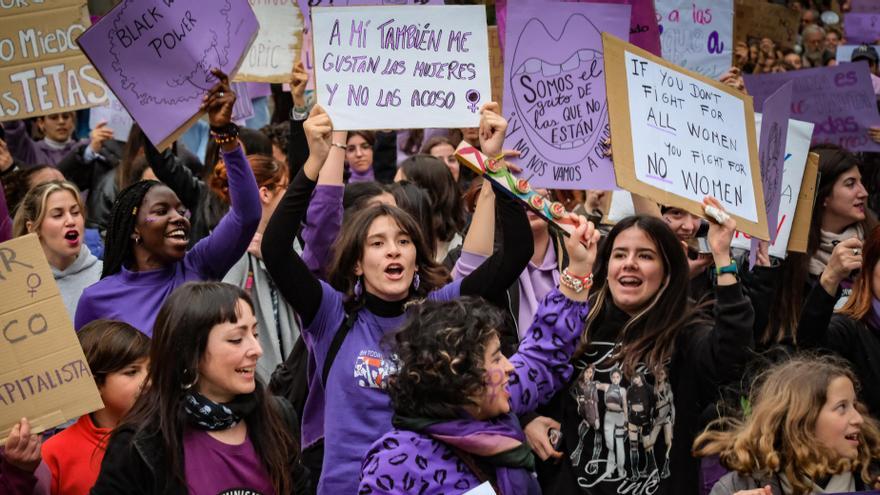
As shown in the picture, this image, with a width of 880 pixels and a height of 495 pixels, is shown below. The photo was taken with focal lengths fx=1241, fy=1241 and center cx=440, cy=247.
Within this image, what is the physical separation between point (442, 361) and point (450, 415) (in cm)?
16

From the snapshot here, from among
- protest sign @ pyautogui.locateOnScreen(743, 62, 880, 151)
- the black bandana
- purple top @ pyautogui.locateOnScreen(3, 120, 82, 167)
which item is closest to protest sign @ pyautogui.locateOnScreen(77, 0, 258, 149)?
the black bandana

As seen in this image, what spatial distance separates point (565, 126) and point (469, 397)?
248 cm

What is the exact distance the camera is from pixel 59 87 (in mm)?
6816

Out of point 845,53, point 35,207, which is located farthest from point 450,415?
point 845,53

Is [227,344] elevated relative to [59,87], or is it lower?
lower

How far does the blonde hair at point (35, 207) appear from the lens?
624 cm

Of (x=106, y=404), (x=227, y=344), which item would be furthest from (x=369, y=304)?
(x=106, y=404)

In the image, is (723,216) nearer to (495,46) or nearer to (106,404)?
(106,404)

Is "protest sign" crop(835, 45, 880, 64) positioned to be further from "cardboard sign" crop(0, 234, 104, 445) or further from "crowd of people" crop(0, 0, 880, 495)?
"cardboard sign" crop(0, 234, 104, 445)

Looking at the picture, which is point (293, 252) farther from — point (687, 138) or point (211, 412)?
point (687, 138)

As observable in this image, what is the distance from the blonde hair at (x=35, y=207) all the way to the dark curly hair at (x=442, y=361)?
9.94 feet

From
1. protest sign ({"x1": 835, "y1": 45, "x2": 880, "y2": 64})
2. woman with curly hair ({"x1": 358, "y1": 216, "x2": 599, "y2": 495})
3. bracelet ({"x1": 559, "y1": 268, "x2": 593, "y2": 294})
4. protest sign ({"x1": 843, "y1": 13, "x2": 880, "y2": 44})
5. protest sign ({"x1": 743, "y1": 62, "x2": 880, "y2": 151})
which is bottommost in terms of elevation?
woman with curly hair ({"x1": 358, "y1": 216, "x2": 599, "y2": 495})

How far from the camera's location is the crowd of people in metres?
3.81

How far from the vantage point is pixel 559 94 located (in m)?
5.95
